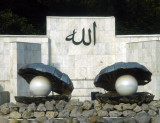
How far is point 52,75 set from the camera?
14.7 meters

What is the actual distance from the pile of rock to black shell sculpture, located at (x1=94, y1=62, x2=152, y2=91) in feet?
3.00

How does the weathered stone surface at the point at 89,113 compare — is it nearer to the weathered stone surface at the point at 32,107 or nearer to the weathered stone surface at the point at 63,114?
the weathered stone surface at the point at 63,114

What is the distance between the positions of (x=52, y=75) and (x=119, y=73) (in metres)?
2.12

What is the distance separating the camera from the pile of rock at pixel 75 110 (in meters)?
13.8

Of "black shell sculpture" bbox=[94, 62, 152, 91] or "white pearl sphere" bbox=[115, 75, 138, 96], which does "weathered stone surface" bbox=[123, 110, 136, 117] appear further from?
"black shell sculpture" bbox=[94, 62, 152, 91]

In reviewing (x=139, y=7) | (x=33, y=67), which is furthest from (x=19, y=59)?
(x=139, y=7)

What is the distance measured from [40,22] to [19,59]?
562 inches

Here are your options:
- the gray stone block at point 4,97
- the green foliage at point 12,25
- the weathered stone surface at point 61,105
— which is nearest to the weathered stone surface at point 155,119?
the weathered stone surface at point 61,105

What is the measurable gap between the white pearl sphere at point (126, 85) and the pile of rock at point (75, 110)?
0.44 meters

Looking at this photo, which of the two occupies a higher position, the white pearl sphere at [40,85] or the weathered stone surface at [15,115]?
the white pearl sphere at [40,85]

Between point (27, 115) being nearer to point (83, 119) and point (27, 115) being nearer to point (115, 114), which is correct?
point (83, 119)

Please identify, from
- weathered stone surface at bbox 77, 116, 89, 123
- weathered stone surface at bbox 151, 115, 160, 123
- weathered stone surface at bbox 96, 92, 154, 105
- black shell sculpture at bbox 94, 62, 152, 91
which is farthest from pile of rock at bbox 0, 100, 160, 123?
black shell sculpture at bbox 94, 62, 152, 91

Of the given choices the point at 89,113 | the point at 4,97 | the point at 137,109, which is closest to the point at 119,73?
the point at 137,109

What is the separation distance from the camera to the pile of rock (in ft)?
45.2
